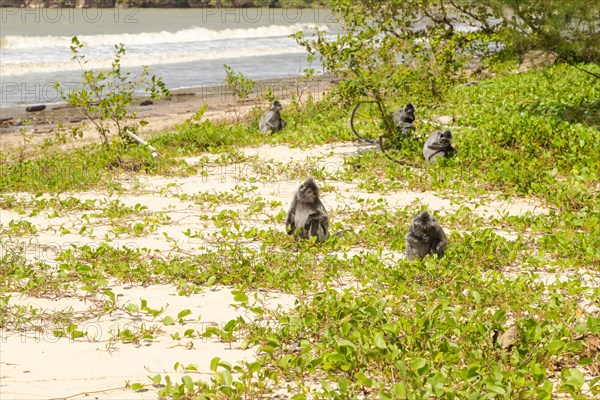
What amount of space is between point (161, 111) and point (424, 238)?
13.5 meters

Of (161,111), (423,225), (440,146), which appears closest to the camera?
(423,225)

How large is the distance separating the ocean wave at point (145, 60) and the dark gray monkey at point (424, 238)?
77.9ft

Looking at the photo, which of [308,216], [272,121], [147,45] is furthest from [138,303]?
[147,45]

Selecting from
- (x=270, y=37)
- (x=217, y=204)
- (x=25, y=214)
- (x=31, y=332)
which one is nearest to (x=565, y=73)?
(x=217, y=204)

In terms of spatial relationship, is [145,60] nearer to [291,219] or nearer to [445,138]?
[445,138]

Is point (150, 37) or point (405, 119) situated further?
point (150, 37)

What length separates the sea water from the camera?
26328 mm

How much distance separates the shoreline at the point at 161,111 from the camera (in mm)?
16312

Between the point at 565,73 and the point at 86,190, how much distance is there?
9.62 meters

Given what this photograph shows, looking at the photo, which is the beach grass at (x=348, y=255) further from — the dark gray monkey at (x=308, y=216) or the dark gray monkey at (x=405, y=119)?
the dark gray monkey at (x=405, y=119)

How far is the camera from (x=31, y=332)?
5434mm

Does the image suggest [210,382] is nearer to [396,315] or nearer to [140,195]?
[396,315]

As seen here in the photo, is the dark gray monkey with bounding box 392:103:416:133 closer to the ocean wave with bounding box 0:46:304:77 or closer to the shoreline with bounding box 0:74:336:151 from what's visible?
the shoreline with bounding box 0:74:336:151

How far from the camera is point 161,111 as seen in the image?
1919 centimetres
